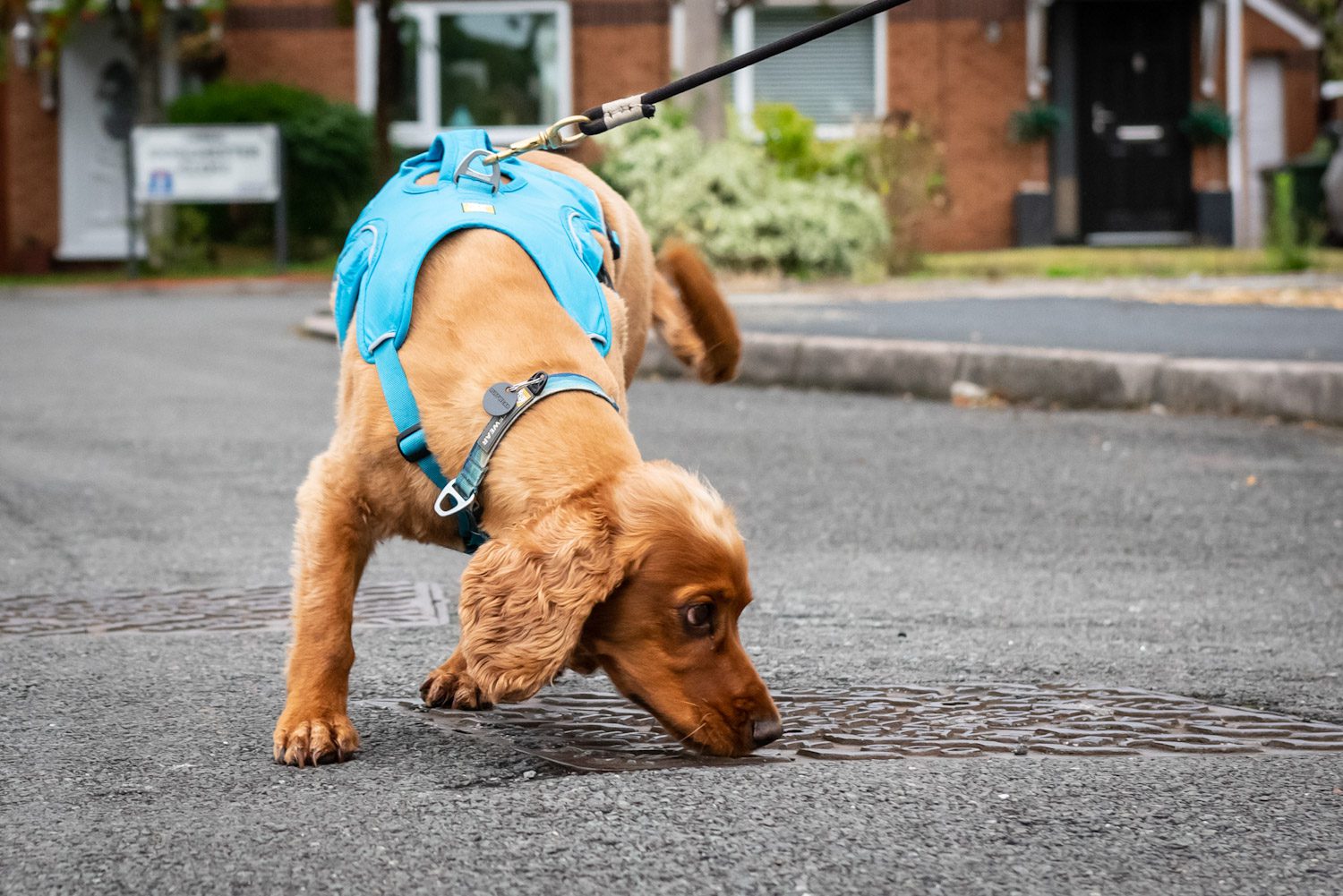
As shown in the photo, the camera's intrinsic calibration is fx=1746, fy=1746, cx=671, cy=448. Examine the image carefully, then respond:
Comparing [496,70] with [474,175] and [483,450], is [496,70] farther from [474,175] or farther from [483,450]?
[483,450]

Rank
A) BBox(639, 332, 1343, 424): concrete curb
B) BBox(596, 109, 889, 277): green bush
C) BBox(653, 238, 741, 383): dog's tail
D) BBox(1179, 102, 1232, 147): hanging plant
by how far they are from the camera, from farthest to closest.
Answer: BBox(1179, 102, 1232, 147): hanging plant
BBox(596, 109, 889, 277): green bush
BBox(639, 332, 1343, 424): concrete curb
BBox(653, 238, 741, 383): dog's tail

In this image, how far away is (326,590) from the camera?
11.5ft

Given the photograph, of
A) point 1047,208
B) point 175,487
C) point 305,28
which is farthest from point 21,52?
point 175,487

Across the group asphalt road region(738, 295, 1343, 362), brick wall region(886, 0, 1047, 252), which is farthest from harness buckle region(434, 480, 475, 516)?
brick wall region(886, 0, 1047, 252)

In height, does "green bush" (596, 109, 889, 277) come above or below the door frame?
below

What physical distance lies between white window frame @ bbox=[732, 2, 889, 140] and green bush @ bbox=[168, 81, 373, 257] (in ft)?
16.9

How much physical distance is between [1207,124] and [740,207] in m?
9.81

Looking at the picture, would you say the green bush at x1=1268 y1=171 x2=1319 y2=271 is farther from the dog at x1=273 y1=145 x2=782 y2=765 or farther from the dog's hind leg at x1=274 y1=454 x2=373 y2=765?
the dog's hind leg at x1=274 y1=454 x2=373 y2=765

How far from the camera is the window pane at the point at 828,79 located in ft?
79.6

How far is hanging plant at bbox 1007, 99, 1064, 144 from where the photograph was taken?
77.5 feet

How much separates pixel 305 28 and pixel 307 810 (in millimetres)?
23103

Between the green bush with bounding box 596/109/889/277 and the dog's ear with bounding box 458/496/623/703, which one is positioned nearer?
the dog's ear with bounding box 458/496/623/703

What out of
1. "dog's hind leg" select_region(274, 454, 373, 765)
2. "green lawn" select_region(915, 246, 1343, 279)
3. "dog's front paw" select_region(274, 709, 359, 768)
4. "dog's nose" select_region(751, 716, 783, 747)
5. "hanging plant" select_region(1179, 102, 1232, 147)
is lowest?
"dog's front paw" select_region(274, 709, 359, 768)

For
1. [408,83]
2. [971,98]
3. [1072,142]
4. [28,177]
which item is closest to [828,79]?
[971,98]
